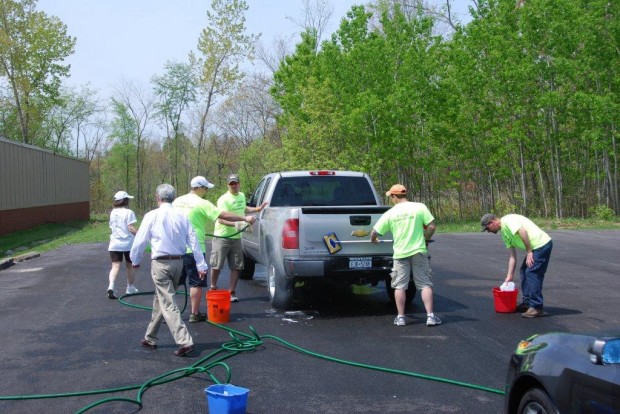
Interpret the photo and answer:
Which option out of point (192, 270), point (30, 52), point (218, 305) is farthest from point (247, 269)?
point (30, 52)

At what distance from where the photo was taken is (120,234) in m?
11.8

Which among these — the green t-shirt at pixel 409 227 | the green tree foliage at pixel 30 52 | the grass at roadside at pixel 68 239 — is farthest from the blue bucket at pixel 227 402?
the green tree foliage at pixel 30 52

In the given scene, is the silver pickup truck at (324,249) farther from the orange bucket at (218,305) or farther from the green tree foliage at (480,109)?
the green tree foliage at (480,109)

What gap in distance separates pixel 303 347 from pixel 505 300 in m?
3.19

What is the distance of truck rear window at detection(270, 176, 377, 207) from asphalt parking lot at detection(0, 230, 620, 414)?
59.9 inches

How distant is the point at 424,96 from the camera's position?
31.6m

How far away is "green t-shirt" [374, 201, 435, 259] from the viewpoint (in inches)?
358

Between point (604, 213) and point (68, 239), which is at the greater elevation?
point (604, 213)

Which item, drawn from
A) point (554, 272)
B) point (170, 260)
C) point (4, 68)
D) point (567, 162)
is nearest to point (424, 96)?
point (567, 162)

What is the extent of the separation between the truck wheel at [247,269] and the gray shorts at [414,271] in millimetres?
4690

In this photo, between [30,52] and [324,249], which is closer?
[324,249]

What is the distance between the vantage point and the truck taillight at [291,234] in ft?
31.9

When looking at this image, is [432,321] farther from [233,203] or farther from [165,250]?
[233,203]

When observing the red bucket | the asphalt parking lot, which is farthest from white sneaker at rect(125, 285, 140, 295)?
the red bucket
